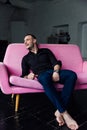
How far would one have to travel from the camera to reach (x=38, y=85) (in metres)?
2.24

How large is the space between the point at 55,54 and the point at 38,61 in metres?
0.47

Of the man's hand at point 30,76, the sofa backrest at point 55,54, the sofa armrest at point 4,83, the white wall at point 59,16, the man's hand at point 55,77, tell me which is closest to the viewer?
the man's hand at point 55,77

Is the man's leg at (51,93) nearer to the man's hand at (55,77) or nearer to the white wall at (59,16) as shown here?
the man's hand at (55,77)

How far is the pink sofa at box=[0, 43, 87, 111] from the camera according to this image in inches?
87.9

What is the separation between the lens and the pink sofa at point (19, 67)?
2232 millimetres

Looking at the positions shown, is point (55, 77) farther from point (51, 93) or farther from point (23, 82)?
point (23, 82)

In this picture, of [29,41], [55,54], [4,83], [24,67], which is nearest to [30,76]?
[24,67]

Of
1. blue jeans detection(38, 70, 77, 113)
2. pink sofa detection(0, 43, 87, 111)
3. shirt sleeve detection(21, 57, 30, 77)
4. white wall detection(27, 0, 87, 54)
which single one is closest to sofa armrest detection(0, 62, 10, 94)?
pink sofa detection(0, 43, 87, 111)

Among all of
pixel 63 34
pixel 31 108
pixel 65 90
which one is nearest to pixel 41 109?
pixel 31 108

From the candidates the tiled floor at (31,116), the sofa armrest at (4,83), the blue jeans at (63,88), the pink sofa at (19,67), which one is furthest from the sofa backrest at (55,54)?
the blue jeans at (63,88)

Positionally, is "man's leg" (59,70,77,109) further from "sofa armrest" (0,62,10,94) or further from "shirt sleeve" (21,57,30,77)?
"sofa armrest" (0,62,10,94)

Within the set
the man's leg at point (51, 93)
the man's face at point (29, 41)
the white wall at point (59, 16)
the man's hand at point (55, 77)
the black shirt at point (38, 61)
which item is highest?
the white wall at point (59, 16)

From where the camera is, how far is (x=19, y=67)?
262 cm

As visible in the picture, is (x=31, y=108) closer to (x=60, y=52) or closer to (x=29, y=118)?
(x=29, y=118)
